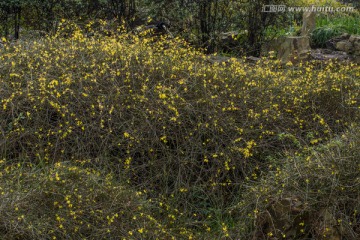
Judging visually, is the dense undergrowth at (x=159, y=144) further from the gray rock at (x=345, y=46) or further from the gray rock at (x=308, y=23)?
the gray rock at (x=308, y=23)

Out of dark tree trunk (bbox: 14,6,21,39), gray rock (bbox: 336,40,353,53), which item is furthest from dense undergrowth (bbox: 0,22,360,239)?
dark tree trunk (bbox: 14,6,21,39)

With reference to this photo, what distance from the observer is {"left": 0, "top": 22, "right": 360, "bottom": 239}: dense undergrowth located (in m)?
4.34

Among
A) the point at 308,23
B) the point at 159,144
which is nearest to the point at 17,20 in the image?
the point at 308,23

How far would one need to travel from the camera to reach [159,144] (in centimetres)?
523

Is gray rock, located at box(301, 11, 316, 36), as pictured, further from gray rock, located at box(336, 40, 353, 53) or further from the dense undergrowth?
the dense undergrowth

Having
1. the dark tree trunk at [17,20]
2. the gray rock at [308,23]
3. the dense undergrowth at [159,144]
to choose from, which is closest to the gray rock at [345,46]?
the gray rock at [308,23]

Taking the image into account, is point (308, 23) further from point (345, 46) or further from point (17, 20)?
point (17, 20)

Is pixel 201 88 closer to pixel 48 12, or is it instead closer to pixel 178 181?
pixel 178 181

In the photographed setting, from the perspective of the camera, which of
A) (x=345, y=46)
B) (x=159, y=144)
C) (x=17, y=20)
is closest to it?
(x=159, y=144)

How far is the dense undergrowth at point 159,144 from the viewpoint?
4336mm

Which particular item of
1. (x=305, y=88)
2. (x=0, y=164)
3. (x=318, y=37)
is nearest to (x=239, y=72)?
(x=305, y=88)

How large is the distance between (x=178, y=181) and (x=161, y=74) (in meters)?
1.15

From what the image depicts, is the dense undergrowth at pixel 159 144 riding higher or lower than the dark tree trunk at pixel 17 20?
lower

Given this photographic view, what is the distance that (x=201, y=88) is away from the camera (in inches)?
224
